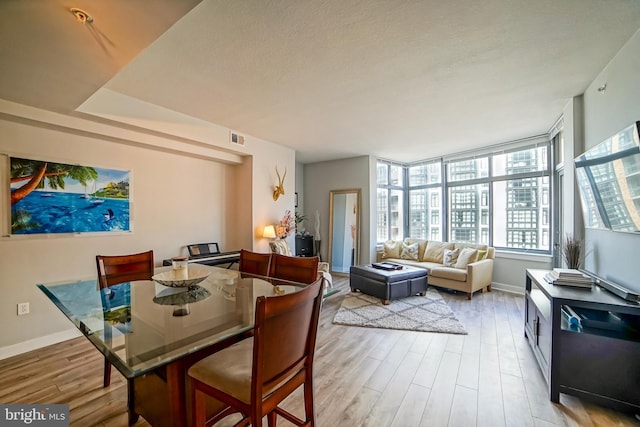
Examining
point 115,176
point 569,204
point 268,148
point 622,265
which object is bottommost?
point 622,265

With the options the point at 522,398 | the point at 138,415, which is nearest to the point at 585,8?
the point at 522,398

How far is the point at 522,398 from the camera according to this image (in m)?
1.92

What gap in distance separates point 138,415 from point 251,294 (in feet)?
3.27

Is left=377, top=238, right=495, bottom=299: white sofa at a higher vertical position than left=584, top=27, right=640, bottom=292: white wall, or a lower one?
lower

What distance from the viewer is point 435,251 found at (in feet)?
17.8

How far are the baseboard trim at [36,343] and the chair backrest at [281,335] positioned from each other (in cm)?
309

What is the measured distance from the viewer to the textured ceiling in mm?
1680

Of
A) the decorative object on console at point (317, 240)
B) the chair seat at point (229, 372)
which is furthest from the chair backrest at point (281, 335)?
the decorative object on console at point (317, 240)

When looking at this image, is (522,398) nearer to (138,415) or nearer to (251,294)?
(251,294)

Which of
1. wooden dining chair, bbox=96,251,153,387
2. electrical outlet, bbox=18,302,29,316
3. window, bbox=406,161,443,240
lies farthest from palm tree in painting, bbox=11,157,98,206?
window, bbox=406,161,443,240

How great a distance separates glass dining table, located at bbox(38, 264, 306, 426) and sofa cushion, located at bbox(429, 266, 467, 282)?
3.39 meters

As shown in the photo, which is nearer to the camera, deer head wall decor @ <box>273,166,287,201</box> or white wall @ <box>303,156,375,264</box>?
deer head wall decor @ <box>273,166,287,201</box>

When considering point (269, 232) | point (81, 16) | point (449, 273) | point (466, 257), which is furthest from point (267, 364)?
point (466, 257)

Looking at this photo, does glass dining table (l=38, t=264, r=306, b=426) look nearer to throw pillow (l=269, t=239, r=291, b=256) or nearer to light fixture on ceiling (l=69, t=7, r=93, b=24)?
light fixture on ceiling (l=69, t=7, r=93, b=24)
